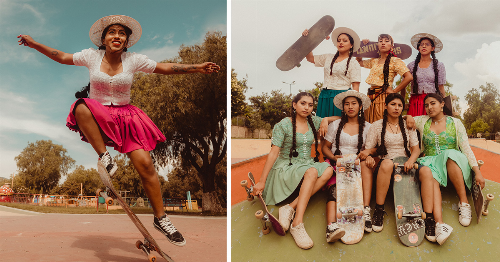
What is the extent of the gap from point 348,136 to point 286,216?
4.07 ft

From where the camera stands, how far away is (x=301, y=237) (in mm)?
3807

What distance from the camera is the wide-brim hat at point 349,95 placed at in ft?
13.9

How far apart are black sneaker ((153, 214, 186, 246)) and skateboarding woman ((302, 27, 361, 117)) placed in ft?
8.10

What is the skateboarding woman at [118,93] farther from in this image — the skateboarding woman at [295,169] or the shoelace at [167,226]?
the skateboarding woman at [295,169]

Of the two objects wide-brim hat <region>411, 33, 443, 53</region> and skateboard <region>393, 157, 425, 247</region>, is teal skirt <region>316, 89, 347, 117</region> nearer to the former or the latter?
skateboard <region>393, 157, 425, 247</region>

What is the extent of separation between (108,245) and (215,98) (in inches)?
299

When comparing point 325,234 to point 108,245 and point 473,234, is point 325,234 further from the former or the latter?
point 108,245

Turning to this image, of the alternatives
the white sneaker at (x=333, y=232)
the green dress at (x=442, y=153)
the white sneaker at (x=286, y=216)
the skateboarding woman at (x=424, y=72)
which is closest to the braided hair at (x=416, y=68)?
the skateboarding woman at (x=424, y=72)

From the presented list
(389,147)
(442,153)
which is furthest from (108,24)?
(442,153)

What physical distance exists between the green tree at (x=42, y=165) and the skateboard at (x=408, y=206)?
51.5ft

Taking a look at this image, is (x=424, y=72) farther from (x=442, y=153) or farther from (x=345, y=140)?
→ (x=345, y=140)

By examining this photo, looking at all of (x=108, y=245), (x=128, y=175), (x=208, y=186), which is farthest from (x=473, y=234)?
(x=128, y=175)

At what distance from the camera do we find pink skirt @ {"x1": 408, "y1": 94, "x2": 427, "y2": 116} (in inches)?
180

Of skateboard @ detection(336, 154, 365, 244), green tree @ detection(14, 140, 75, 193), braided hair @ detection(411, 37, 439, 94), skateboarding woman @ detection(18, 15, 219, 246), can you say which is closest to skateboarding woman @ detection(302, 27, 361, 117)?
braided hair @ detection(411, 37, 439, 94)
